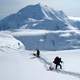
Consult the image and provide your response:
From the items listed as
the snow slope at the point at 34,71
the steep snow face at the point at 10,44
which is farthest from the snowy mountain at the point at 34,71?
the steep snow face at the point at 10,44

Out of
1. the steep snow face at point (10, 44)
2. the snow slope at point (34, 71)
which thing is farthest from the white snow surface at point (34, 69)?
the steep snow face at point (10, 44)

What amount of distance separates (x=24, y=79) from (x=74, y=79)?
288cm

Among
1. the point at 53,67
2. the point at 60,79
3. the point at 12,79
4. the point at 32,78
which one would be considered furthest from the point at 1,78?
the point at 53,67

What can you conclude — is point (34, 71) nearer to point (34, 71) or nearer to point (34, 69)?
point (34, 71)

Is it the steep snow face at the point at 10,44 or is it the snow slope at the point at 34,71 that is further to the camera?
the steep snow face at the point at 10,44

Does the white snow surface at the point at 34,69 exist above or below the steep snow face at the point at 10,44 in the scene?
below

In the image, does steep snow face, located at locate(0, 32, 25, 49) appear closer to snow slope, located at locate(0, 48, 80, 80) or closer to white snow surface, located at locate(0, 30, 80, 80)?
white snow surface, located at locate(0, 30, 80, 80)

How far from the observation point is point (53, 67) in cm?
2072

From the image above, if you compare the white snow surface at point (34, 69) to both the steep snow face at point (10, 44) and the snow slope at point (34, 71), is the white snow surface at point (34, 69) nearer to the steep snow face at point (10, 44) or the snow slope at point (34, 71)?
the snow slope at point (34, 71)

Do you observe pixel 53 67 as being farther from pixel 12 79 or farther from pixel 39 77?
pixel 12 79

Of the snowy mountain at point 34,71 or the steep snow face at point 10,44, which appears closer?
the snowy mountain at point 34,71

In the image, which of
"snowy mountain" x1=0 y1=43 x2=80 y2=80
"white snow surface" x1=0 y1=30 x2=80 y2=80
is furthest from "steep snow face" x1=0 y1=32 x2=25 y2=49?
"snowy mountain" x1=0 y1=43 x2=80 y2=80

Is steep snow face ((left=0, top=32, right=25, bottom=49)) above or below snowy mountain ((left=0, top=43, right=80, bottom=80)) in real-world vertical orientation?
above

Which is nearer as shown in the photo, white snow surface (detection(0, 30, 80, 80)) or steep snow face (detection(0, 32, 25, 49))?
white snow surface (detection(0, 30, 80, 80))
